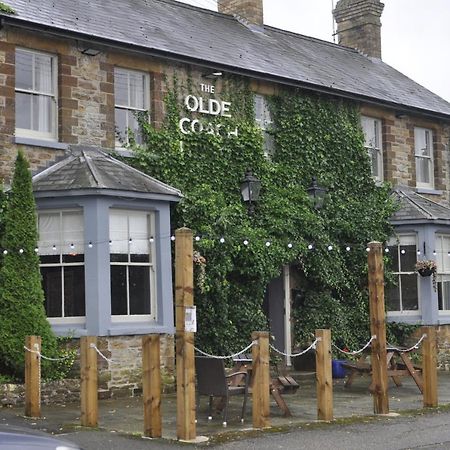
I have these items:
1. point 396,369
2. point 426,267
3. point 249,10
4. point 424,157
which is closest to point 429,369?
point 396,369

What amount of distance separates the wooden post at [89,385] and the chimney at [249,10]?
527 inches

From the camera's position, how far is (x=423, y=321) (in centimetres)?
1955

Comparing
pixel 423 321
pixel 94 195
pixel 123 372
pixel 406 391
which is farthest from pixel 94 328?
pixel 423 321

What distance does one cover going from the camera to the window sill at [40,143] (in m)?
14.8

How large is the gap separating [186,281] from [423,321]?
10.6m

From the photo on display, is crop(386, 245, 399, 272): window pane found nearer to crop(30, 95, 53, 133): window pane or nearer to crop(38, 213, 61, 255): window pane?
crop(38, 213, 61, 255): window pane

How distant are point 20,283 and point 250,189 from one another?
5167mm

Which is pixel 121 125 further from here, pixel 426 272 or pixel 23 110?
pixel 426 272

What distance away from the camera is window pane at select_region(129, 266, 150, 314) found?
1523 cm

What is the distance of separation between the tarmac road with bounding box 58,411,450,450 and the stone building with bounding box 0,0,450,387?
448 centimetres

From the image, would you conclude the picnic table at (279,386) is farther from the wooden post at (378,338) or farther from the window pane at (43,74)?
the window pane at (43,74)

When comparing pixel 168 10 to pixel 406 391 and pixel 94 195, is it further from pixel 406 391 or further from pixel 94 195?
pixel 406 391

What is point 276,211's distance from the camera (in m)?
17.6

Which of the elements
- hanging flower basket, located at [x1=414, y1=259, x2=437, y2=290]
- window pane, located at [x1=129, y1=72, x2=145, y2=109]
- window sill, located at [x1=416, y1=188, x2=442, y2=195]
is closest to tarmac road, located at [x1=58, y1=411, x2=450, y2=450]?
window pane, located at [x1=129, y1=72, x2=145, y2=109]
